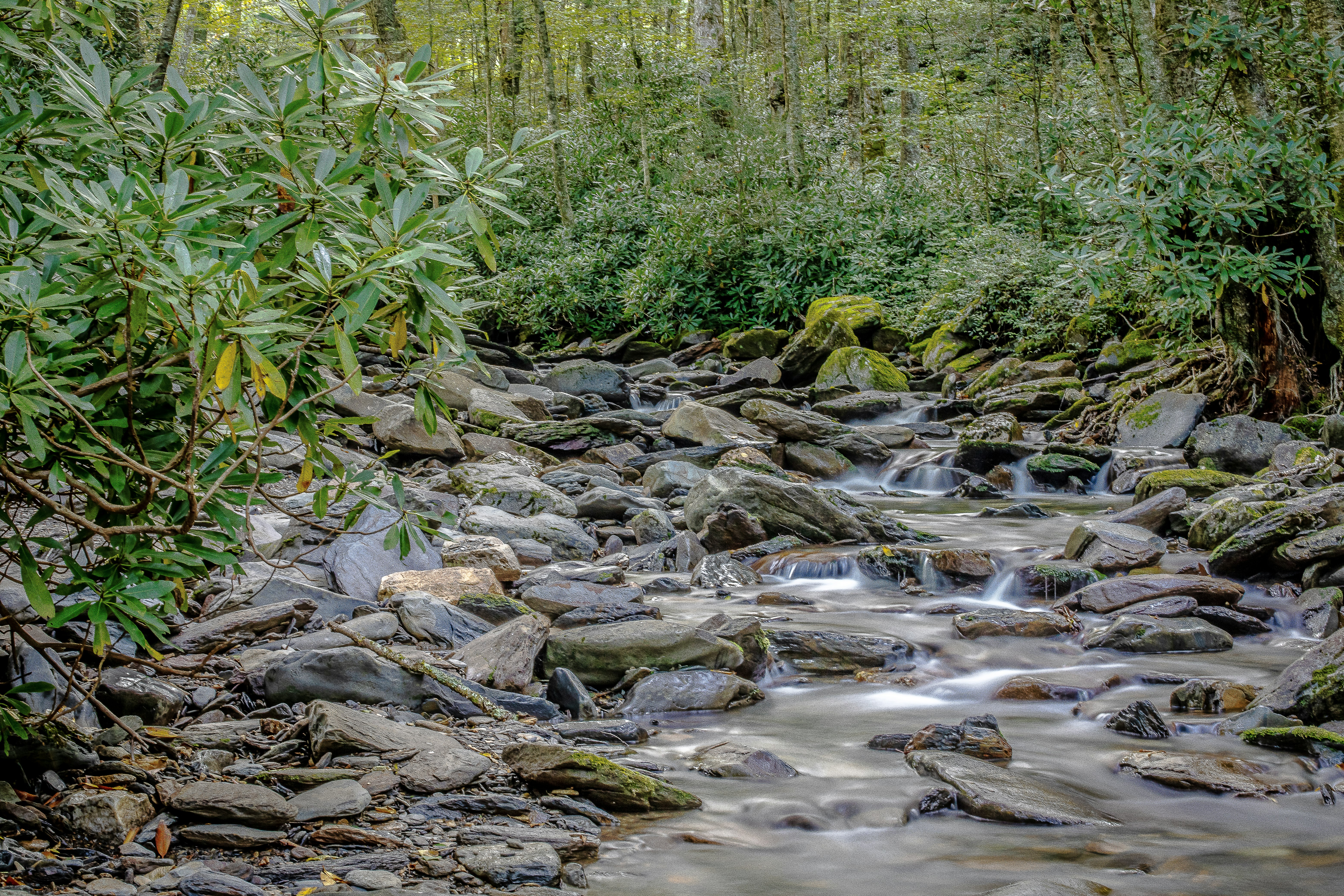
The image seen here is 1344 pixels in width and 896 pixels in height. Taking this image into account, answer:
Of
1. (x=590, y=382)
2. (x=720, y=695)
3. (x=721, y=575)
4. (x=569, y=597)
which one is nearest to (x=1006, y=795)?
(x=720, y=695)

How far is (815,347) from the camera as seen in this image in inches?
639

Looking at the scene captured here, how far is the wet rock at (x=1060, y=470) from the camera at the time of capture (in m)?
10.4

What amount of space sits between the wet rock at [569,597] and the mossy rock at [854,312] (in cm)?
1116

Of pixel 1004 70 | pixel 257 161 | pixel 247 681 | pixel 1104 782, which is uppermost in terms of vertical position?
pixel 1004 70

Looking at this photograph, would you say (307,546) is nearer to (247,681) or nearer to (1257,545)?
(247,681)

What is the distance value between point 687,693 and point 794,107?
17.2m

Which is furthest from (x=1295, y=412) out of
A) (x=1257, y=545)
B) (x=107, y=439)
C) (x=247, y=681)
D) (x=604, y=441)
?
(x=107, y=439)

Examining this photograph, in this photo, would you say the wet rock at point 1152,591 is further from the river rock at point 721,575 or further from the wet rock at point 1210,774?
the river rock at point 721,575

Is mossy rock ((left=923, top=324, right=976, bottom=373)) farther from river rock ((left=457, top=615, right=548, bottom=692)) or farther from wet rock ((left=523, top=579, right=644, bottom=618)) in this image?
river rock ((left=457, top=615, right=548, bottom=692))

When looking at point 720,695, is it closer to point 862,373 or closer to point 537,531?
point 537,531

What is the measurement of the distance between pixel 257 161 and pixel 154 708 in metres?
2.07

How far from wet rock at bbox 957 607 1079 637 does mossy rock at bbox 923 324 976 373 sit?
9.96 m

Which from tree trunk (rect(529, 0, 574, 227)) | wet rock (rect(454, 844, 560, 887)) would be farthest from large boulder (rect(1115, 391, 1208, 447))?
tree trunk (rect(529, 0, 574, 227))

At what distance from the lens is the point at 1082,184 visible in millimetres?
9211
